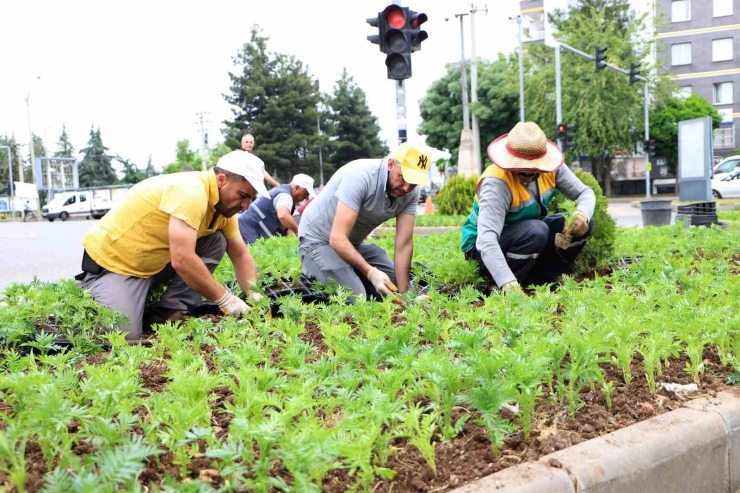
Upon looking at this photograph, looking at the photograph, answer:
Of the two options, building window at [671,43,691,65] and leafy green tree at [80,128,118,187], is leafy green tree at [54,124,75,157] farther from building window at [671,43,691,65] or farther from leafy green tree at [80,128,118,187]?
building window at [671,43,691,65]

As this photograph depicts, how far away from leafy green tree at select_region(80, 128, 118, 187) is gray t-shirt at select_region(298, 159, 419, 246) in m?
80.5

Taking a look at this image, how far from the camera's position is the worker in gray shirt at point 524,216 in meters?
5.12

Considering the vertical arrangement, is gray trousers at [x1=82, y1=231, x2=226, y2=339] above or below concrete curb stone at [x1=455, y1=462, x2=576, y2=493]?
above

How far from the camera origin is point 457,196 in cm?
1664

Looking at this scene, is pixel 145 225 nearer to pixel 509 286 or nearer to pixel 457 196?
pixel 509 286

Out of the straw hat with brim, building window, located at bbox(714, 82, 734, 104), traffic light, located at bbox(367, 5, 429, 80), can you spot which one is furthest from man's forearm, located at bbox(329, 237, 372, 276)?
building window, located at bbox(714, 82, 734, 104)

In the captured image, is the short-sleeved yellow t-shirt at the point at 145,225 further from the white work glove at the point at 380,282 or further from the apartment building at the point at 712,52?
the apartment building at the point at 712,52

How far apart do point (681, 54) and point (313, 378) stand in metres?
53.6

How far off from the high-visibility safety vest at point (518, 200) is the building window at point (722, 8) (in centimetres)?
4995

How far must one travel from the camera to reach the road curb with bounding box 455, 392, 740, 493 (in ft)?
7.24

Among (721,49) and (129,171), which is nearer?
(721,49)

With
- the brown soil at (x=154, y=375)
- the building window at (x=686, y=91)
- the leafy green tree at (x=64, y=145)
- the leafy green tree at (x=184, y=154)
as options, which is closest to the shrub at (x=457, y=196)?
the brown soil at (x=154, y=375)

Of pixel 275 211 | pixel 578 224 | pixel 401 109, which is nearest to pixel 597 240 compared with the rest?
pixel 578 224

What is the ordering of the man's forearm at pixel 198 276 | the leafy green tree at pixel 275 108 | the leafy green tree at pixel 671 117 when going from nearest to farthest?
1. the man's forearm at pixel 198 276
2. the leafy green tree at pixel 671 117
3. the leafy green tree at pixel 275 108
